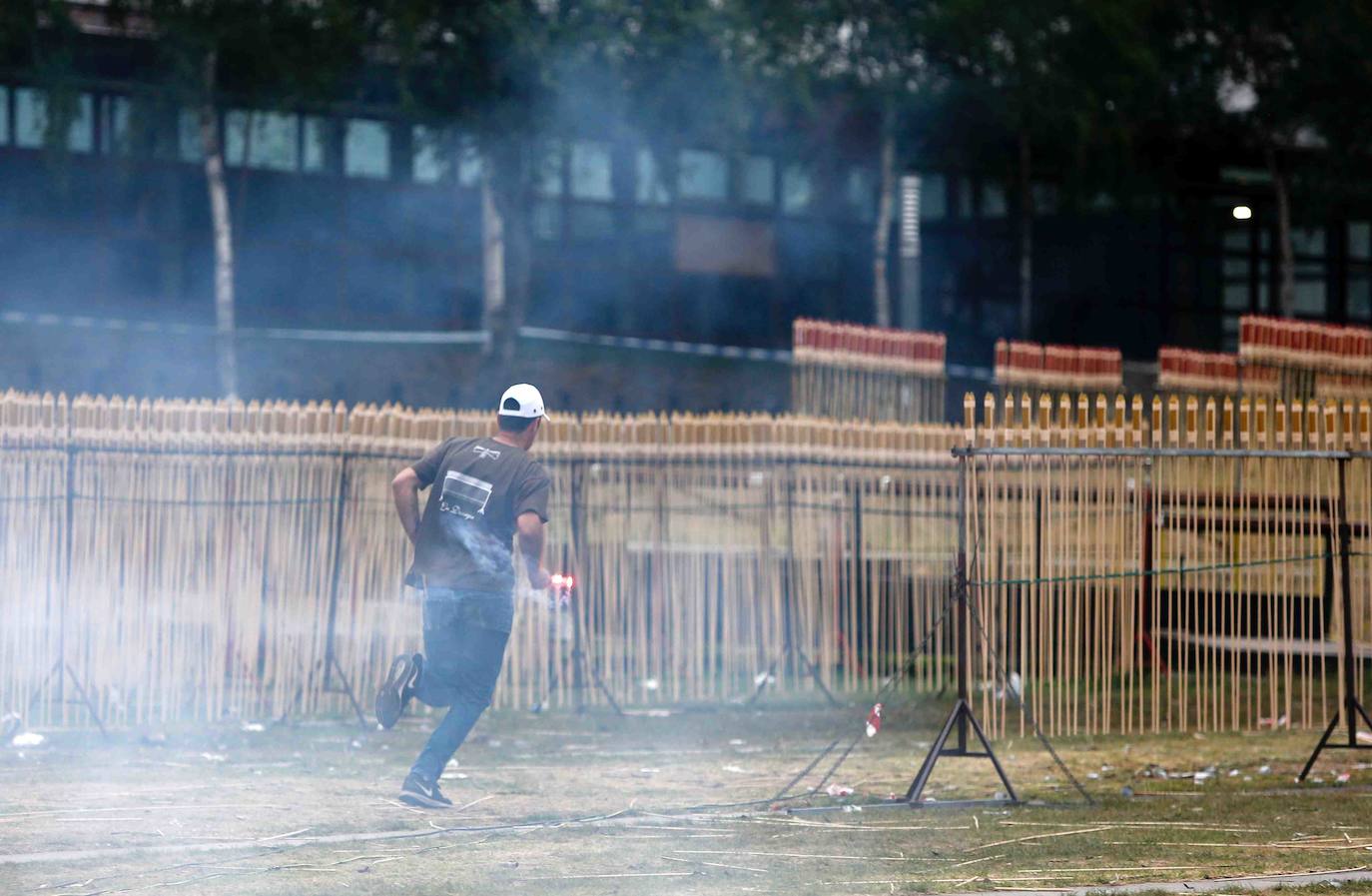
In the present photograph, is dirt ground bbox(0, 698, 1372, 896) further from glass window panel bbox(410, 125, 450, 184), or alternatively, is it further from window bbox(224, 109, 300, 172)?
window bbox(224, 109, 300, 172)

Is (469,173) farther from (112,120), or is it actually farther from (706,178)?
(112,120)

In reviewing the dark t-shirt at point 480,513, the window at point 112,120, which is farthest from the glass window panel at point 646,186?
the dark t-shirt at point 480,513

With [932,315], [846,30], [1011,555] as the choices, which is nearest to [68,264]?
[846,30]

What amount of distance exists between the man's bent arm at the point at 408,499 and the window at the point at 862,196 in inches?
1105

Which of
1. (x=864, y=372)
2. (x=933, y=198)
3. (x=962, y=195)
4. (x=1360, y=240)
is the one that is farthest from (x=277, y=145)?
(x=1360, y=240)

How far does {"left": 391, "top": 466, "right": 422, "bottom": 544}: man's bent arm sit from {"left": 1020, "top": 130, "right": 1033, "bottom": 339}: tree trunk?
26.5 metres

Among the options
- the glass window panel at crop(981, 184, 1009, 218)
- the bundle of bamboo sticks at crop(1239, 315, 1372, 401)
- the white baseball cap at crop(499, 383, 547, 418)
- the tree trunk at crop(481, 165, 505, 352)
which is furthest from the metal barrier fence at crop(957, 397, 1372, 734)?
the glass window panel at crop(981, 184, 1009, 218)

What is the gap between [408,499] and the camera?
27.1 ft

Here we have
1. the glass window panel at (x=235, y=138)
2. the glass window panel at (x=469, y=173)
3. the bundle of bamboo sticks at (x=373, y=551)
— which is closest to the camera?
the bundle of bamboo sticks at (x=373, y=551)

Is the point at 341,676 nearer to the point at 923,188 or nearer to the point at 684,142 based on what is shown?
the point at 684,142

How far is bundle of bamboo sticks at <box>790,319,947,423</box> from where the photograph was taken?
17.5 metres

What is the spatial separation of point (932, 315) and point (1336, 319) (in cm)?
898

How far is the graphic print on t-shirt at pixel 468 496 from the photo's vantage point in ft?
26.7

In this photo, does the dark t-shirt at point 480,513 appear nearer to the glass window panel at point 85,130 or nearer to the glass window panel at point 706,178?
the glass window panel at point 85,130
